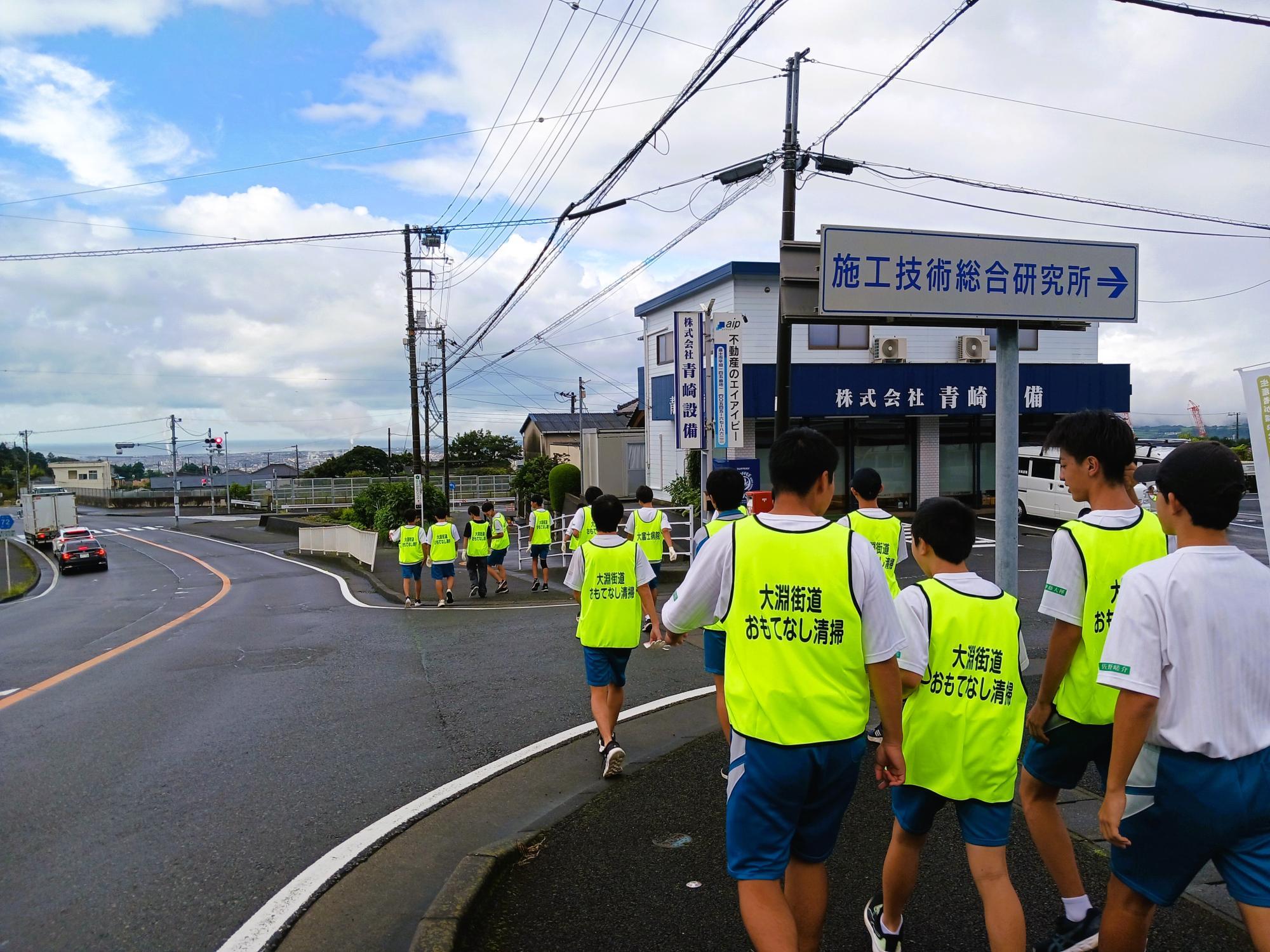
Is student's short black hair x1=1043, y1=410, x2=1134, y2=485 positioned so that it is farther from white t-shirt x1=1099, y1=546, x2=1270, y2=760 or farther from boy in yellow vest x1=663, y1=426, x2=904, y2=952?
boy in yellow vest x1=663, y1=426, x2=904, y2=952

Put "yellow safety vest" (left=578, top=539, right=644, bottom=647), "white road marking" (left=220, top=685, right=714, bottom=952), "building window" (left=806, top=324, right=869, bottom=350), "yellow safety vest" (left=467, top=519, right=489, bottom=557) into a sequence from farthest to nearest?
1. "building window" (left=806, top=324, right=869, bottom=350)
2. "yellow safety vest" (left=467, top=519, right=489, bottom=557)
3. "yellow safety vest" (left=578, top=539, right=644, bottom=647)
4. "white road marking" (left=220, top=685, right=714, bottom=952)

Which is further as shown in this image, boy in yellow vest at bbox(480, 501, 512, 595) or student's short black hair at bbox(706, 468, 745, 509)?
boy in yellow vest at bbox(480, 501, 512, 595)

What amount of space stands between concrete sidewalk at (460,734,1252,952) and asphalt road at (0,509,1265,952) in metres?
1.29

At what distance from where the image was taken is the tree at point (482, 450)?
226ft

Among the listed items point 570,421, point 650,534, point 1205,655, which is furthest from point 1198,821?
point 570,421

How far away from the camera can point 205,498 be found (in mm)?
86375

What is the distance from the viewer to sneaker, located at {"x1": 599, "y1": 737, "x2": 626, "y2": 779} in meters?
5.21

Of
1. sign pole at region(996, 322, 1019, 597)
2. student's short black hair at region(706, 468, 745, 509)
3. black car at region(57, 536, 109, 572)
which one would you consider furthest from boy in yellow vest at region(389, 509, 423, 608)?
black car at region(57, 536, 109, 572)

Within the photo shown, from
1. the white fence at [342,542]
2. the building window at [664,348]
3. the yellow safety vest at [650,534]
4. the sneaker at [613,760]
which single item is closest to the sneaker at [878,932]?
the sneaker at [613,760]

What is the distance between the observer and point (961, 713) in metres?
2.91

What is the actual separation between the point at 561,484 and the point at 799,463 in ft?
88.5

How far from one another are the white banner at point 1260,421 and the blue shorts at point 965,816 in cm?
183

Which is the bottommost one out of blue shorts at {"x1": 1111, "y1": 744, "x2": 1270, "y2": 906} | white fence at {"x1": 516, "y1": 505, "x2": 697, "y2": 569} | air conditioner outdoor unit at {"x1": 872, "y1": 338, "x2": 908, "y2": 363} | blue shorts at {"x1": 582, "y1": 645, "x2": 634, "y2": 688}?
white fence at {"x1": 516, "y1": 505, "x2": 697, "y2": 569}

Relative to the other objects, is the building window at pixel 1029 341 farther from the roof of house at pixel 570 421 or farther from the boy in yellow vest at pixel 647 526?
the roof of house at pixel 570 421
